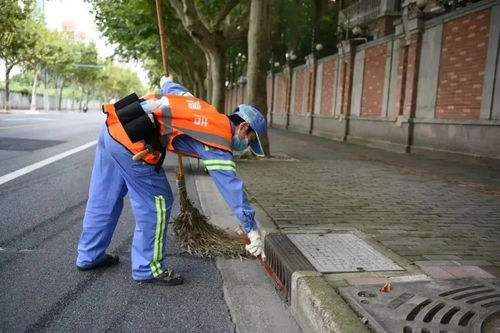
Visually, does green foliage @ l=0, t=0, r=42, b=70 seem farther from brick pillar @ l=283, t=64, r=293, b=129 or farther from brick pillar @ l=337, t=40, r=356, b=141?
brick pillar @ l=337, t=40, r=356, b=141

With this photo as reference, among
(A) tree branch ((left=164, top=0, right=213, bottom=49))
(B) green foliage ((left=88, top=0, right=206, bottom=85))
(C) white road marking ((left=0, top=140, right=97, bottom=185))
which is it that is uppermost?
(B) green foliage ((left=88, top=0, right=206, bottom=85))

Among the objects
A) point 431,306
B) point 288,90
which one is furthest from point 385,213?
point 288,90

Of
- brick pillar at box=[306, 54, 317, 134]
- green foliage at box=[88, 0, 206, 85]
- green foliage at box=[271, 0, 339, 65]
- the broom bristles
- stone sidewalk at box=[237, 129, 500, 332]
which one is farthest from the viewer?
brick pillar at box=[306, 54, 317, 134]

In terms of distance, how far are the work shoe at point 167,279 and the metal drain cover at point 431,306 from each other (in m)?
1.26

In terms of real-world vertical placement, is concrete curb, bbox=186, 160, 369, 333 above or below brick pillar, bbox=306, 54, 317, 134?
below

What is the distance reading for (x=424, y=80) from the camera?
43.9ft

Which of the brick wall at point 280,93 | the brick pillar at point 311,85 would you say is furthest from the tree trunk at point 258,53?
the brick wall at point 280,93

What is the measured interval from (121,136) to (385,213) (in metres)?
3.35

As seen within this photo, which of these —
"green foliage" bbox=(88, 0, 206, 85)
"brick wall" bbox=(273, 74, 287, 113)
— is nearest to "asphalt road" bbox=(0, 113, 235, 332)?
"green foliage" bbox=(88, 0, 206, 85)

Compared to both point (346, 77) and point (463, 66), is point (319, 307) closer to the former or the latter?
point (463, 66)

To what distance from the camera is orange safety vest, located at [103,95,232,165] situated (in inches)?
132

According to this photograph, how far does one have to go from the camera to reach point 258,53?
437 inches

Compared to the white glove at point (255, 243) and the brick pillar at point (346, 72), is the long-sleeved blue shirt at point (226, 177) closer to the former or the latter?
the white glove at point (255, 243)

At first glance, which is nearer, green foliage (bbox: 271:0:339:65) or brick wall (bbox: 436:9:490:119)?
brick wall (bbox: 436:9:490:119)
